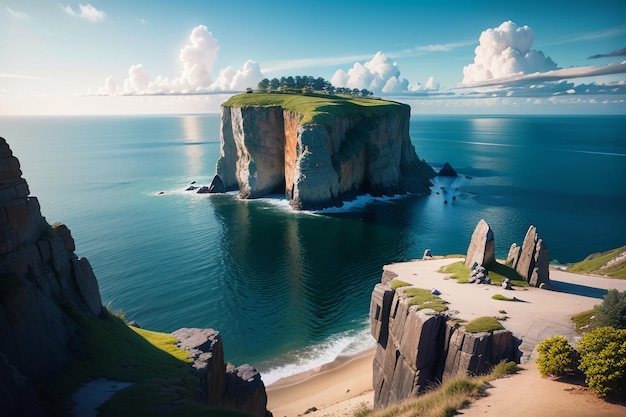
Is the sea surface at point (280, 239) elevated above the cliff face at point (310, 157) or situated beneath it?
situated beneath

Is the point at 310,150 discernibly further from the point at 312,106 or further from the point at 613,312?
the point at 613,312

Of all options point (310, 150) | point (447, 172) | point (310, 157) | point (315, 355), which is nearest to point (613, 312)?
point (315, 355)

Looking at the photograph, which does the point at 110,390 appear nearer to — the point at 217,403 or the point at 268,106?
the point at 217,403

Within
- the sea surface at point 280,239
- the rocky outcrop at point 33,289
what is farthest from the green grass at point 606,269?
the rocky outcrop at point 33,289

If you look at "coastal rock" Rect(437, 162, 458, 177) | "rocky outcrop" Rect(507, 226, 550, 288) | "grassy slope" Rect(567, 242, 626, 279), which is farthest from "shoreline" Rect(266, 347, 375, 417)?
"coastal rock" Rect(437, 162, 458, 177)

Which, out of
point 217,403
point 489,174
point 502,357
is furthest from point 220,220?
point 489,174

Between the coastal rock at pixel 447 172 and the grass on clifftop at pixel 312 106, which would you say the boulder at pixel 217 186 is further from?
the coastal rock at pixel 447 172
